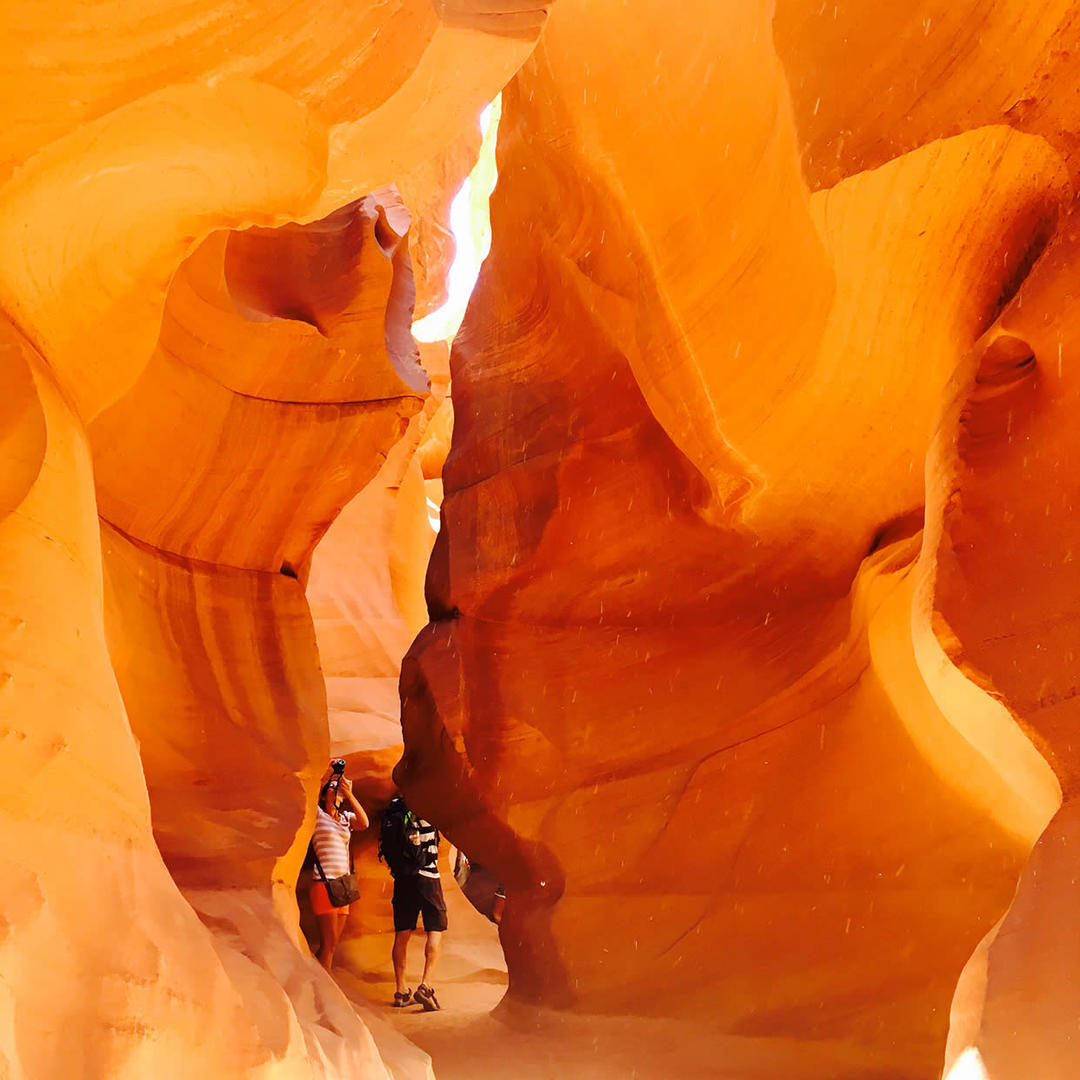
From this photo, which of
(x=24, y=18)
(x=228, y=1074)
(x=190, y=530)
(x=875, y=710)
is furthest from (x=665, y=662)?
(x=24, y=18)

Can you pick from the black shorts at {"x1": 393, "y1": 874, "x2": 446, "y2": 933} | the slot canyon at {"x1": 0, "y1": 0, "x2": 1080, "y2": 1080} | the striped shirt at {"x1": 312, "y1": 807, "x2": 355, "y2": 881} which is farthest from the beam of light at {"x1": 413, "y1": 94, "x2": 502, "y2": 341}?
the black shorts at {"x1": 393, "y1": 874, "x2": 446, "y2": 933}

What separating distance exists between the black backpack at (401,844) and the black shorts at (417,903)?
0.20 feet

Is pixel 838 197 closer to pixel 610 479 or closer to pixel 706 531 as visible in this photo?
pixel 706 531

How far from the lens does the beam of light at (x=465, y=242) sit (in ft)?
49.2

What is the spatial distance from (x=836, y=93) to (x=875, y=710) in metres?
2.99

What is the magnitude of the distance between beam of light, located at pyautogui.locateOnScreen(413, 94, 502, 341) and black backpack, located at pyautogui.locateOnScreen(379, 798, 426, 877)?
8.59 metres

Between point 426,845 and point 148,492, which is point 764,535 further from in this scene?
point 148,492

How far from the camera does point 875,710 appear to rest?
5.67m

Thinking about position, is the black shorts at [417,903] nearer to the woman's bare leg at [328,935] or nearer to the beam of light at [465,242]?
the woman's bare leg at [328,935]

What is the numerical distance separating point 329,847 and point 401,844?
1.57 feet

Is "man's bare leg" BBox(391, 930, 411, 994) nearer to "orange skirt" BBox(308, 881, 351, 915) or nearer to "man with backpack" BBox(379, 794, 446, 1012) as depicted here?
"man with backpack" BBox(379, 794, 446, 1012)

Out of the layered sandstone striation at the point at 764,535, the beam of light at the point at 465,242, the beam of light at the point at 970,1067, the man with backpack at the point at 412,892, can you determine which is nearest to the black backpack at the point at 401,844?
the man with backpack at the point at 412,892

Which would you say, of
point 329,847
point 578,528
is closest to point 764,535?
point 578,528

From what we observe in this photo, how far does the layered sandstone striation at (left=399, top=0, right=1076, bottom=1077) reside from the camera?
3697 mm
